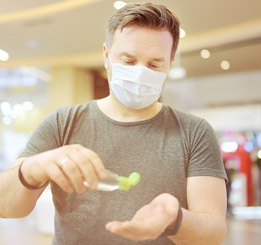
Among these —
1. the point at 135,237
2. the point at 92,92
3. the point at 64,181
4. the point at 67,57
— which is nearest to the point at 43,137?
the point at 64,181

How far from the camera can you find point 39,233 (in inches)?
217

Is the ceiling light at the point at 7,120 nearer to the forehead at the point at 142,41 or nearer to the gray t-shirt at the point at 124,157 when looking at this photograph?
the gray t-shirt at the point at 124,157

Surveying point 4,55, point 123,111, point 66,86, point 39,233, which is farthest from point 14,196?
point 66,86

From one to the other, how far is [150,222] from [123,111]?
493mm

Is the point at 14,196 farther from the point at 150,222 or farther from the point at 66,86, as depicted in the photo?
the point at 66,86

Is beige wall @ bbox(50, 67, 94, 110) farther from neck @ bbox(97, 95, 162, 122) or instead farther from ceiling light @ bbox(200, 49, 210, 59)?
neck @ bbox(97, 95, 162, 122)

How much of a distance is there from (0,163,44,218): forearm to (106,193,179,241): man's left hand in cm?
32

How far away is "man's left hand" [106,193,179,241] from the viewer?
2.40ft

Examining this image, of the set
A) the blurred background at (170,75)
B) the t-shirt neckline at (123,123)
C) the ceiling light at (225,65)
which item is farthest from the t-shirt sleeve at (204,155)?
the ceiling light at (225,65)

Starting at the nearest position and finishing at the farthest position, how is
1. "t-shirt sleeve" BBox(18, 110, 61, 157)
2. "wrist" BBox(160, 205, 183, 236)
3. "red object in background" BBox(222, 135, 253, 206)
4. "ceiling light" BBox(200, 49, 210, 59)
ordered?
1. "wrist" BBox(160, 205, 183, 236)
2. "t-shirt sleeve" BBox(18, 110, 61, 157)
3. "ceiling light" BBox(200, 49, 210, 59)
4. "red object in background" BBox(222, 135, 253, 206)

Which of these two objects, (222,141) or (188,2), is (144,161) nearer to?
(188,2)

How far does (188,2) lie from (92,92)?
423cm

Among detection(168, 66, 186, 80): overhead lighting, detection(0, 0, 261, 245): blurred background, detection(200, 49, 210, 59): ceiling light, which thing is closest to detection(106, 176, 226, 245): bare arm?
detection(0, 0, 261, 245): blurred background

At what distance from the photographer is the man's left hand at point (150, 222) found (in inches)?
28.8
